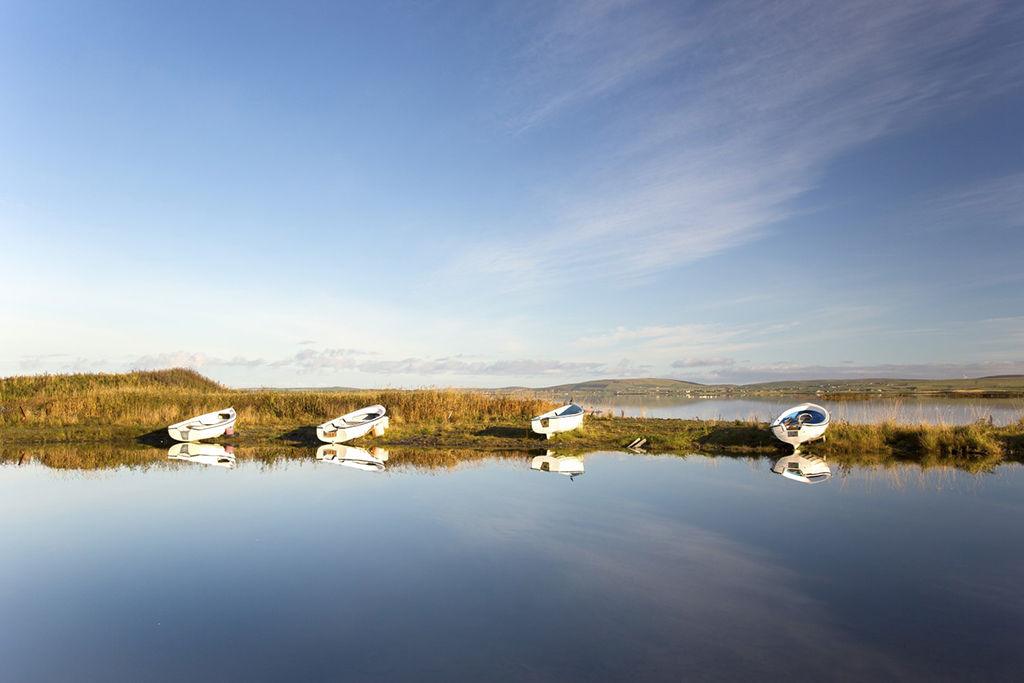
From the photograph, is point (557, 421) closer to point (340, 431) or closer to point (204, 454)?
point (340, 431)

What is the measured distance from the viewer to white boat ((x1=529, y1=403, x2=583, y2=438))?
76.0 feet

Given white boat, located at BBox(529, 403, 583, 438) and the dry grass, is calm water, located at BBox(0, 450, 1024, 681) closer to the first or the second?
white boat, located at BBox(529, 403, 583, 438)

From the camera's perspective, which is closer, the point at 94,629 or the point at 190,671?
the point at 190,671

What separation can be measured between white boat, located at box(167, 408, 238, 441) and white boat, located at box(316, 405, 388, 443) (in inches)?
178

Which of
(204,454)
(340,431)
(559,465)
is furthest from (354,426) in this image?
(559,465)

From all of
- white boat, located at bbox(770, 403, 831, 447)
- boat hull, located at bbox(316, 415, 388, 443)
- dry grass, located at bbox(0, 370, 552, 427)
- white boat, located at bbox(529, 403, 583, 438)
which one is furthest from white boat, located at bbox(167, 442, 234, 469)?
white boat, located at bbox(770, 403, 831, 447)

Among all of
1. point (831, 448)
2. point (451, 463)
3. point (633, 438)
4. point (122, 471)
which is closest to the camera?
point (122, 471)

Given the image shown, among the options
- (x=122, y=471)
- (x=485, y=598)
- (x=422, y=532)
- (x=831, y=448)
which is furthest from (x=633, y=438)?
(x=122, y=471)

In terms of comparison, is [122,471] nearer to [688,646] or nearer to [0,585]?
[0,585]

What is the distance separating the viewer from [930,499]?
1420 centimetres

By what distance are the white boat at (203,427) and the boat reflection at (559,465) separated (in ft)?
46.1

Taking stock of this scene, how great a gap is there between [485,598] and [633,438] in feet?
56.1

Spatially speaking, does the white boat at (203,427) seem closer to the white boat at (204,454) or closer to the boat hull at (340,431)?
the white boat at (204,454)

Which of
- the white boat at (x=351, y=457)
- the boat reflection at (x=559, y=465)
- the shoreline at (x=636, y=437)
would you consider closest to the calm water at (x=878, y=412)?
the shoreline at (x=636, y=437)
